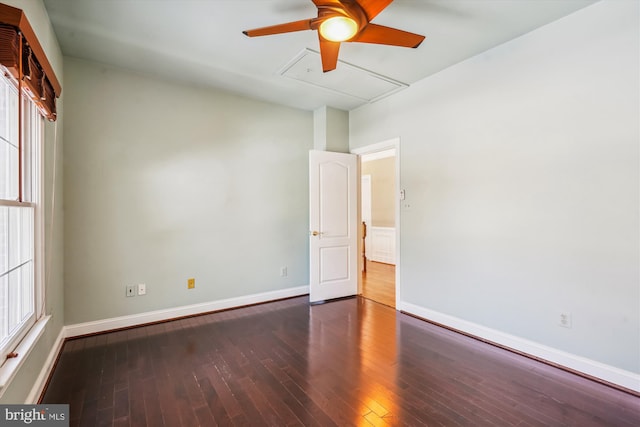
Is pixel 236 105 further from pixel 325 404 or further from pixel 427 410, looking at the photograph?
pixel 427 410

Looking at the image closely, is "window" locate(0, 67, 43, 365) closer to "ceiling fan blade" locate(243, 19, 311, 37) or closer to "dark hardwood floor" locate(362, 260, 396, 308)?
"ceiling fan blade" locate(243, 19, 311, 37)

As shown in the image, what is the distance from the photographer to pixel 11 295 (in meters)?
1.76

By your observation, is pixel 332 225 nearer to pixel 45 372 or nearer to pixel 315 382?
pixel 315 382

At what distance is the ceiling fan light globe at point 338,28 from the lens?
1828 mm

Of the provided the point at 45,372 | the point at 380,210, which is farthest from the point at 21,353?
the point at 380,210

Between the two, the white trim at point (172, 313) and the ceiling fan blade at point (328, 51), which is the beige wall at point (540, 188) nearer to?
the ceiling fan blade at point (328, 51)

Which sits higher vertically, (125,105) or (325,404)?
(125,105)

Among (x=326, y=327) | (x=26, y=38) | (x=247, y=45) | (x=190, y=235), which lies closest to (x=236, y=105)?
(x=247, y=45)

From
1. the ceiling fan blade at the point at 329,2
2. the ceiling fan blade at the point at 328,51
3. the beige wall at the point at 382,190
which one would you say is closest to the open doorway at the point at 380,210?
the beige wall at the point at 382,190

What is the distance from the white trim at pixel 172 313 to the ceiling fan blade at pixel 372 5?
10.9 feet

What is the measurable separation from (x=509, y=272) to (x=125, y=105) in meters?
4.12

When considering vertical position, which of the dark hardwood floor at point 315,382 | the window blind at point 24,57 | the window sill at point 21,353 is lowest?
the dark hardwood floor at point 315,382

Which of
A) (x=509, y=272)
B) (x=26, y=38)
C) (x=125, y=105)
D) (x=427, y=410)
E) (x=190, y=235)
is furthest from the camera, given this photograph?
(x=190, y=235)

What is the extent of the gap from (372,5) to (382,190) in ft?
19.1
